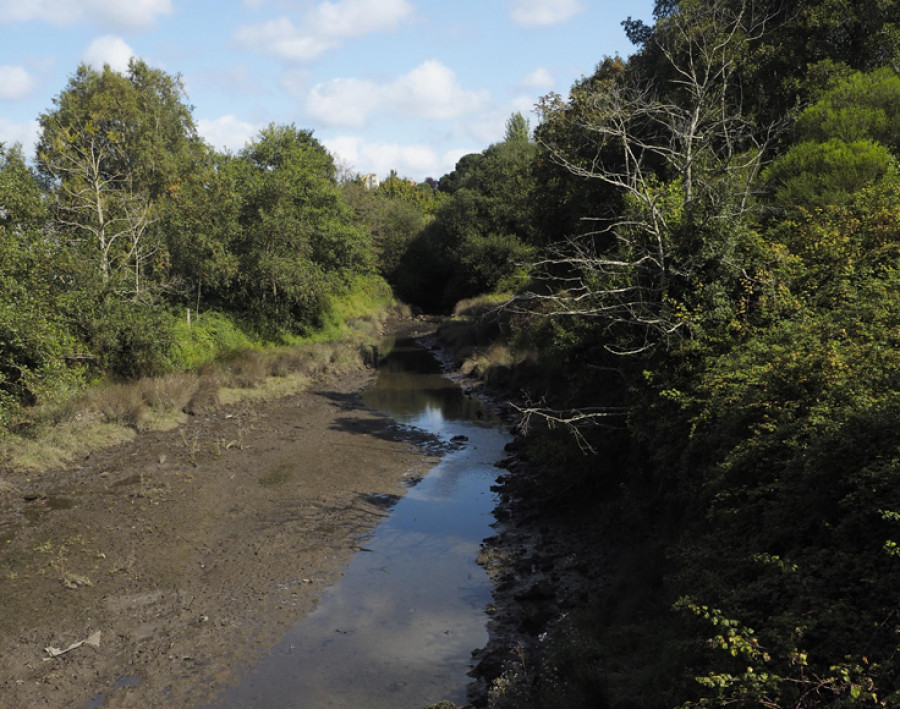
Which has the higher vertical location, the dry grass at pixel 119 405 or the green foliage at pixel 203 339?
the green foliage at pixel 203 339

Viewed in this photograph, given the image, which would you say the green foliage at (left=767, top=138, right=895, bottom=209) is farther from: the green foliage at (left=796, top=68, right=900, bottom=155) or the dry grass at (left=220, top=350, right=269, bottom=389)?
the dry grass at (left=220, top=350, right=269, bottom=389)

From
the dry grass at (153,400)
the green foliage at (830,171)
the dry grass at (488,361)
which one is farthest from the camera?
the dry grass at (488,361)

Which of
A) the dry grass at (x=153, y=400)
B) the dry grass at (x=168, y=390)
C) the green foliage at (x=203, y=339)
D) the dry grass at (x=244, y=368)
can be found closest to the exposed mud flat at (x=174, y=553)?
the dry grass at (x=153, y=400)

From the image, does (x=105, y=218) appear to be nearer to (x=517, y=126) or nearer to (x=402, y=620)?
(x=402, y=620)

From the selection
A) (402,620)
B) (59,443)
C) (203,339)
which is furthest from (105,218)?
(402,620)

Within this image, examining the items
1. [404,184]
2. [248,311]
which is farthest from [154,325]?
[404,184]

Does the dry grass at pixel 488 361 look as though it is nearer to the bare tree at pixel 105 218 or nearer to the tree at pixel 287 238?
the tree at pixel 287 238

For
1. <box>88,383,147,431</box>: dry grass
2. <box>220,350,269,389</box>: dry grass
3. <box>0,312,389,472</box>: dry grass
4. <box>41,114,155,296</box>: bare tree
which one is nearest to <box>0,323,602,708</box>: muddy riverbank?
<box>0,312,389,472</box>: dry grass

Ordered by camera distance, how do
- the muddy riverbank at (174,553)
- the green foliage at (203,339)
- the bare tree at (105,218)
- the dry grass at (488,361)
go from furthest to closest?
the dry grass at (488,361), the green foliage at (203,339), the bare tree at (105,218), the muddy riverbank at (174,553)

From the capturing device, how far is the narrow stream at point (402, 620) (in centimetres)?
938

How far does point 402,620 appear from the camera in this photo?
11422mm

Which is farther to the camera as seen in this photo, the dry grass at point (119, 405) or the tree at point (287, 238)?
the tree at point (287, 238)

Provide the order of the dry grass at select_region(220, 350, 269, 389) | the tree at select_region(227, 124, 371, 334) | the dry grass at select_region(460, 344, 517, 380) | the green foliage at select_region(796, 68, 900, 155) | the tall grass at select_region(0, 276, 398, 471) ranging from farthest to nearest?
the tree at select_region(227, 124, 371, 334) < the dry grass at select_region(460, 344, 517, 380) < the dry grass at select_region(220, 350, 269, 389) < the tall grass at select_region(0, 276, 398, 471) < the green foliage at select_region(796, 68, 900, 155)

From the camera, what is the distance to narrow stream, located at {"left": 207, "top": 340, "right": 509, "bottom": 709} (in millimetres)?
9383
